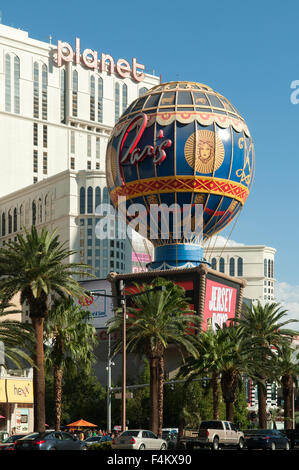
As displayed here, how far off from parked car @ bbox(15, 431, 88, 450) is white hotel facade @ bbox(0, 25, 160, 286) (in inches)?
4669

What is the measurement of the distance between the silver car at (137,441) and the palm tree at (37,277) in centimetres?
654

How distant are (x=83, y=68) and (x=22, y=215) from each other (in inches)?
1591

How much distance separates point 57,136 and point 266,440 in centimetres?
14697

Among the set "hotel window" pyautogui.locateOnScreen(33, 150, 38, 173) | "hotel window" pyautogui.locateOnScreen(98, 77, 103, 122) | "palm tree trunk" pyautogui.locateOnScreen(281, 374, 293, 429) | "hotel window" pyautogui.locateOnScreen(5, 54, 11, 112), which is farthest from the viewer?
"hotel window" pyautogui.locateOnScreen(98, 77, 103, 122)

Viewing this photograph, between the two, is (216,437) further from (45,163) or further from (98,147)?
(98,147)

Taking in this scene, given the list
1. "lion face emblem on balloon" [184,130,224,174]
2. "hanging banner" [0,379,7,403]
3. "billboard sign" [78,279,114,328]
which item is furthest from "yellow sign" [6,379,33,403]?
"lion face emblem on balloon" [184,130,224,174]

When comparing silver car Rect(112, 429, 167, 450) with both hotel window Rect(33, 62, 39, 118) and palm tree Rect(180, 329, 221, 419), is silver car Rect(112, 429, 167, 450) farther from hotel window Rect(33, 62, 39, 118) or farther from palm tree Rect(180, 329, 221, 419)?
hotel window Rect(33, 62, 39, 118)

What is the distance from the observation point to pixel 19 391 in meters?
78.9

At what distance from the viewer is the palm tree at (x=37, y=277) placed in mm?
47031

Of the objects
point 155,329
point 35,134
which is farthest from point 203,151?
point 35,134

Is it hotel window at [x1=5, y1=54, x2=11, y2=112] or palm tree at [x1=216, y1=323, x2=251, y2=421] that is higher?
hotel window at [x1=5, y1=54, x2=11, y2=112]

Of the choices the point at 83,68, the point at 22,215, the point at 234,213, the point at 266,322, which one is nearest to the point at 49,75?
the point at 83,68

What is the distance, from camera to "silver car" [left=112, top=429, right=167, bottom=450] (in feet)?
137

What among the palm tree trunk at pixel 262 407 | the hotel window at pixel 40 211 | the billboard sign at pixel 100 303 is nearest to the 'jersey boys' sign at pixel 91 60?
the hotel window at pixel 40 211
